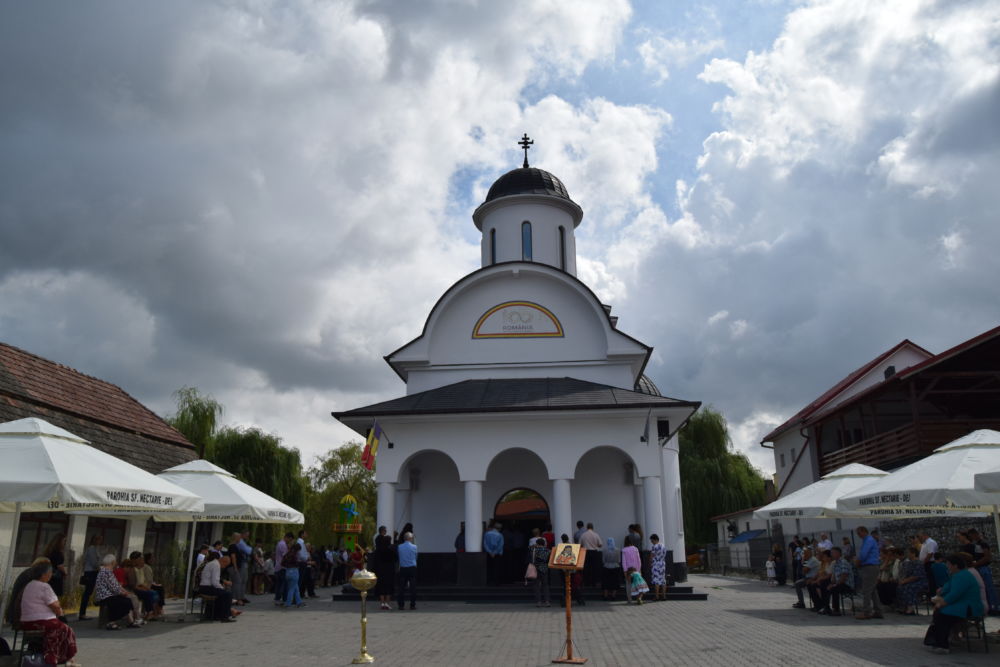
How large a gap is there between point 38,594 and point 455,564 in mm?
10946

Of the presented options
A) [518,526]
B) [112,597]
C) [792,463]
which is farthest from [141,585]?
[792,463]

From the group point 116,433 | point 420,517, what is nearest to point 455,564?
point 420,517

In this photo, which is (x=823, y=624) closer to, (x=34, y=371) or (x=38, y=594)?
(x=38, y=594)

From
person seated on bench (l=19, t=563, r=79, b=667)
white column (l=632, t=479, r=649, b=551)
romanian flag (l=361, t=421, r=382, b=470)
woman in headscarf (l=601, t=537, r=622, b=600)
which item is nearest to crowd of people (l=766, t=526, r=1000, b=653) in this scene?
woman in headscarf (l=601, t=537, r=622, b=600)

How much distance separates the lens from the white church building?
17.1 metres

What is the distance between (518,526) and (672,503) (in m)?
5.53

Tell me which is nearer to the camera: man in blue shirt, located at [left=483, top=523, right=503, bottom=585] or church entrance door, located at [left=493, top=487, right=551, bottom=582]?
man in blue shirt, located at [left=483, top=523, right=503, bottom=585]

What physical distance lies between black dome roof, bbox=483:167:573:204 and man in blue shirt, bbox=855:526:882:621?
15139 mm

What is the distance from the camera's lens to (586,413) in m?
17.0

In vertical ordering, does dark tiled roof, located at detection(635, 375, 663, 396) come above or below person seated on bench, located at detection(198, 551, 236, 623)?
above

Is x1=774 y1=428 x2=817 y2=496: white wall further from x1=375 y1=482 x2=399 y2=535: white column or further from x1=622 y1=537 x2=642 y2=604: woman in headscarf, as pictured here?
x1=375 y1=482 x2=399 y2=535: white column

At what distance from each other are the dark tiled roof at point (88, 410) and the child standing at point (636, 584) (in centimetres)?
1158

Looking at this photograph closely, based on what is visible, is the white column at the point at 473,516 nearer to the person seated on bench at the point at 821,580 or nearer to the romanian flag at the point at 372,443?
the romanian flag at the point at 372,443

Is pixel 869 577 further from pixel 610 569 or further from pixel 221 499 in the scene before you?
pixel 221 499
